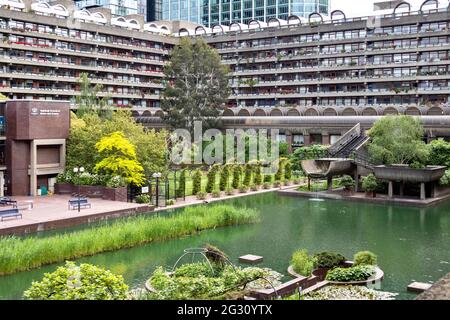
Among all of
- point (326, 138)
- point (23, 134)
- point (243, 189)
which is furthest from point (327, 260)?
point (326, 138)

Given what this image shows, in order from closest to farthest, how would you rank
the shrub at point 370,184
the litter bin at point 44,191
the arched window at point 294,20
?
the litter bin at point 44,191 → the shrub at point 370,184 → the arched window at point 294,20

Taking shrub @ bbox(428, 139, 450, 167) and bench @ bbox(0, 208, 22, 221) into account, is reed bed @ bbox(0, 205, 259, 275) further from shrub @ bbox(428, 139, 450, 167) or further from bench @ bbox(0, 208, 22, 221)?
shrub @ bbox(428, 139, 450, 167)

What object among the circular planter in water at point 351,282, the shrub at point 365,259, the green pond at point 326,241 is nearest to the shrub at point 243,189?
the green pond at point 326,241

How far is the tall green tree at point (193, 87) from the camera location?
Answer: 242 feet

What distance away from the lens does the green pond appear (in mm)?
23781

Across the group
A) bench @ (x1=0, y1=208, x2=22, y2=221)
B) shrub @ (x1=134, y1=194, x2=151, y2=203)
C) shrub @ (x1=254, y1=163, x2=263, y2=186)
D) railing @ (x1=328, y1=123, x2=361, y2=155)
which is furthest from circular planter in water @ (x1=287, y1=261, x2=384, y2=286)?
railing @ (x1=328, y1=123, x2=361, y2=155)

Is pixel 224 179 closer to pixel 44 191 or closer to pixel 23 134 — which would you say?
pixel 44 191

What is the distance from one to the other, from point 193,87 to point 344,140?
24.2 meters

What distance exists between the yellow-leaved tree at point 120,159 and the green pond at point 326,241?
843 centimetres

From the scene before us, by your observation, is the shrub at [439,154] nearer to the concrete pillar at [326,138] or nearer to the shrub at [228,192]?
the shrub at [228,192]

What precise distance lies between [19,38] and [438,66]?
5674cm

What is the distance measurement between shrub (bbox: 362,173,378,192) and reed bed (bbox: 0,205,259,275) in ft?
47.0

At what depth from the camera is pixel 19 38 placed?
79000mm
